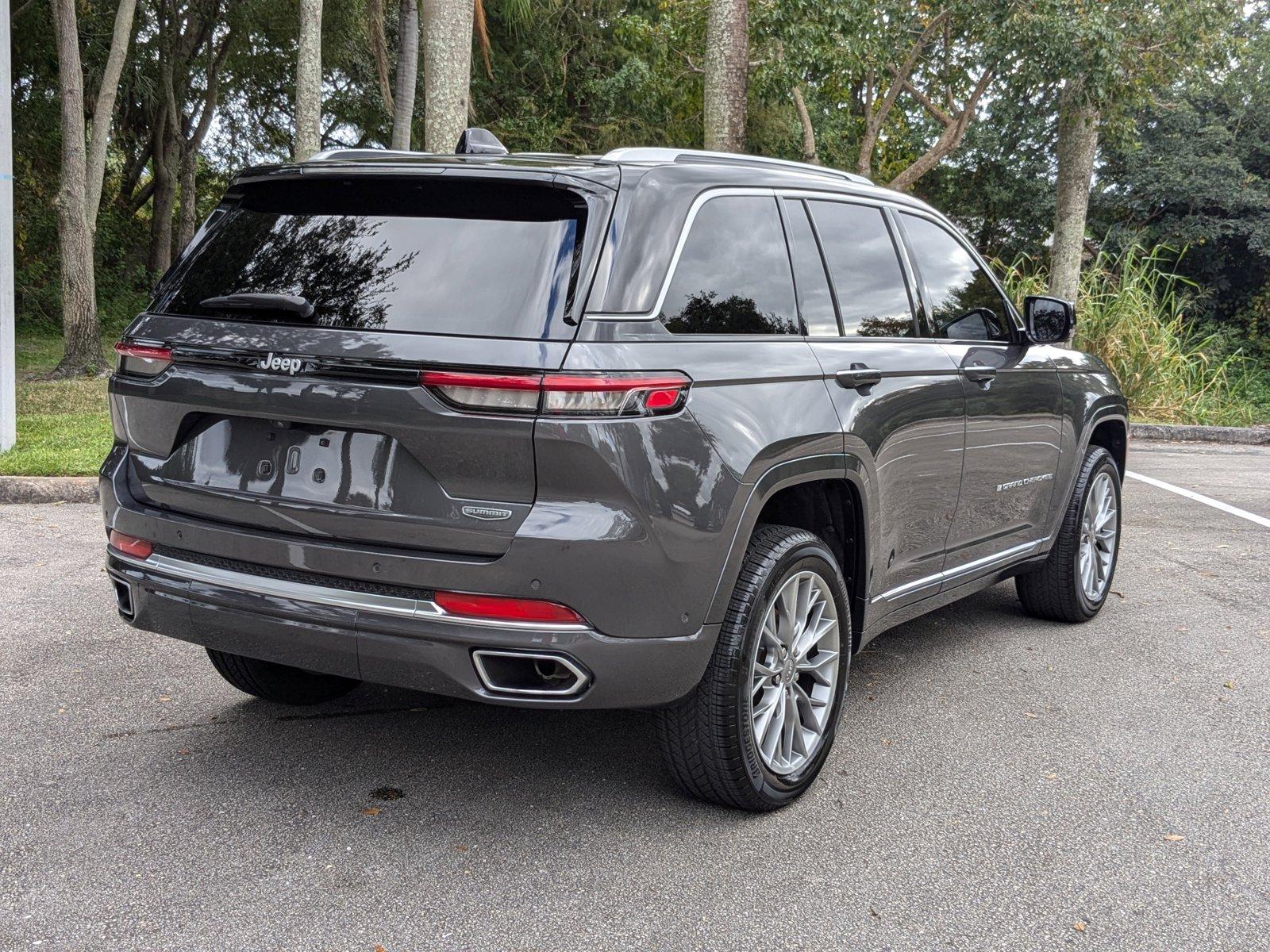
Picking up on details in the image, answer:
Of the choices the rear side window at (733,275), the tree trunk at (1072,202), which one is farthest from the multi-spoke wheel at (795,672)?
the tree trunk at (1072,202)

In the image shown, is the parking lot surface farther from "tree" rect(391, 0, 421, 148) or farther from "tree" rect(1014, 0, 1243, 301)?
"tree" rect(1014, 0, 1243, 301)

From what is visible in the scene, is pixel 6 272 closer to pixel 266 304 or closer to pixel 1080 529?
pixel 266 304

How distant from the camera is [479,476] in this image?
120 inches

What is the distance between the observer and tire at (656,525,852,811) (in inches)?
135

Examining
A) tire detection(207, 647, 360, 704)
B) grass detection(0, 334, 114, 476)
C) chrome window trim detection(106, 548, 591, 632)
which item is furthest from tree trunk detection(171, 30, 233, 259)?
chrome window trim detection(106, 548, 591, 632)

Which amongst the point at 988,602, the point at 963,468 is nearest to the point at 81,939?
the point at 963,468

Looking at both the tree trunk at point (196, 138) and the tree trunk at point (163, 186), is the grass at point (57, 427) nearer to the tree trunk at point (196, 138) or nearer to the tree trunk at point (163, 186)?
the tree trunk at point (196, 138)

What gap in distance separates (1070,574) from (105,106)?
1293 cm

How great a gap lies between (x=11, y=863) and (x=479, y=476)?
157 centimetres

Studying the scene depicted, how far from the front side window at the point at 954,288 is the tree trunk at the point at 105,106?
11.6 metres

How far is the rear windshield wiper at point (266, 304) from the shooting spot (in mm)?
3311

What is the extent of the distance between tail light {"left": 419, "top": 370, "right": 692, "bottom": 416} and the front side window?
1974 mm

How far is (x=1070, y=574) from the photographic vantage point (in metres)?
5.82

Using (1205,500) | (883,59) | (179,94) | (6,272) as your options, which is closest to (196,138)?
(179,94)
